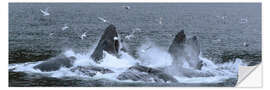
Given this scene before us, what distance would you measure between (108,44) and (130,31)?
111 cm

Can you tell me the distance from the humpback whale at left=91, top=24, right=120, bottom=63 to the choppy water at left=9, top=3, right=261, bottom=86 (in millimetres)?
165

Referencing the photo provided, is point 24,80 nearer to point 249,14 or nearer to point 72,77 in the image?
point 72,77

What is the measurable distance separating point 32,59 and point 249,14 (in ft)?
17.9

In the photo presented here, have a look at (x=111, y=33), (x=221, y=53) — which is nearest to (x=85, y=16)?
(x=111, y=33)

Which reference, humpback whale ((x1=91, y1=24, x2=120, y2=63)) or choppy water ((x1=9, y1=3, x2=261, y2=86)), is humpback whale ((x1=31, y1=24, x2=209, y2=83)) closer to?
humpback whale ((x1=91, y1=24, x2=120, y2=63))

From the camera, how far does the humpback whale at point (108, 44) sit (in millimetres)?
28006

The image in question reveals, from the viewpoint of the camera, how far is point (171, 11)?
27656mm

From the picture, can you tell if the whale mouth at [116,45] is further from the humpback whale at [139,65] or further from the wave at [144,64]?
the wave at [144,64]

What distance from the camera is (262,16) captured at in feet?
89.2

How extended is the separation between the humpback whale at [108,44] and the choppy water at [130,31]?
0.17m

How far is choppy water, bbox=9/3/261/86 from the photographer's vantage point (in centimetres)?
2728

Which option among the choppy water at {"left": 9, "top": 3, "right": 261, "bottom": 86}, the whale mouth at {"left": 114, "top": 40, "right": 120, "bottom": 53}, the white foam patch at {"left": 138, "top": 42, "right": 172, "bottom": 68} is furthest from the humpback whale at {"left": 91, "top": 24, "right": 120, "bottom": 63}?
the white foam patch at {"left": 138, "top": 42, "right": 172, "bottom": 68}

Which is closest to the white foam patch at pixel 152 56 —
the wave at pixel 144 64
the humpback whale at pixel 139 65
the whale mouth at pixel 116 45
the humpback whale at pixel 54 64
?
the wave at pixel 144 64
